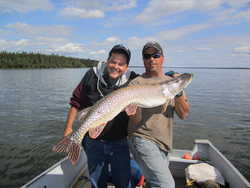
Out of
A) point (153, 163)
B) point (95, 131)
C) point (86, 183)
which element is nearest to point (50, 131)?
point (86, 183)

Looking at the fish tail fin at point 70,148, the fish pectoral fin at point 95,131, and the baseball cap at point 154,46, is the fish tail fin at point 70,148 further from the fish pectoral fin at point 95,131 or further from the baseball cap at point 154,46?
the baseball cap at point 154,46

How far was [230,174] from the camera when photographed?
475 cm

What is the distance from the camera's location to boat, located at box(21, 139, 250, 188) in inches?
171

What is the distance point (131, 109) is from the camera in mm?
3316

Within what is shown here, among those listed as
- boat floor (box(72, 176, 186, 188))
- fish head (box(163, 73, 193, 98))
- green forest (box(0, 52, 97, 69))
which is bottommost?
boat floor (box(72, 176, 186, 188))

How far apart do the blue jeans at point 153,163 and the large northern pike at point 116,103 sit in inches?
21.1

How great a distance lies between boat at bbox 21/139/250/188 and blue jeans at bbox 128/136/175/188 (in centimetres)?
196

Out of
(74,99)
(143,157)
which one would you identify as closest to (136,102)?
(143,157)

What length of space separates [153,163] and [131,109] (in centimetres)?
81

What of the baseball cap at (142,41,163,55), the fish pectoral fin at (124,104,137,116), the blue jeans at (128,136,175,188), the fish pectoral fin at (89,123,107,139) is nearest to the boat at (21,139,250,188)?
the fish pectoral fin at (89,123,107,139)

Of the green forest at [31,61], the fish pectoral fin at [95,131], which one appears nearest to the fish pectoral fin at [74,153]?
the fish pectoral fin at [95,131]

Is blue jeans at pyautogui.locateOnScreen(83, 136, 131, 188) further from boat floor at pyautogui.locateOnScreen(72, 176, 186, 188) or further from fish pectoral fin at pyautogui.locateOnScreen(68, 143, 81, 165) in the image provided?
boat floor at pyautogui.locateOnScreen(72, 176, 186, 188)

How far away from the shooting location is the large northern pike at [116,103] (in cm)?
322

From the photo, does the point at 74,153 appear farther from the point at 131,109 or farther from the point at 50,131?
the point at 50,131
